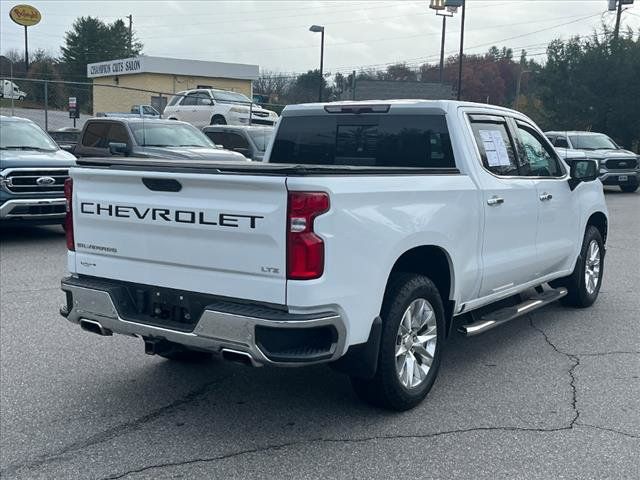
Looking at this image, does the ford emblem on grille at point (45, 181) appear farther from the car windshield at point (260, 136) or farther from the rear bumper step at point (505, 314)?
the rear bumper step at point (505, 314)

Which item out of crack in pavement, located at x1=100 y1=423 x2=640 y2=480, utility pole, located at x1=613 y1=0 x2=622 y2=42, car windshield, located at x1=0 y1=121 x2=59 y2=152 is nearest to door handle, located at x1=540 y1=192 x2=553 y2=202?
crack in pavement, located at x1=100 y1=423 x2=640 y2=480

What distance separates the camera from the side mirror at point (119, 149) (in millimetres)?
13594

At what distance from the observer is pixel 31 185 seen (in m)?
11.2

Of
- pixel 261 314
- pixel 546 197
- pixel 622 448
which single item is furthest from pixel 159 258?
pixel 546 197

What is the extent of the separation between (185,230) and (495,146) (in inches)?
110

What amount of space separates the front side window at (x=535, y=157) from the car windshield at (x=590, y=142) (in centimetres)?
1690

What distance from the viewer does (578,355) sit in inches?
238

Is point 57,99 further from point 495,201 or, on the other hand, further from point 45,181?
point 495,201

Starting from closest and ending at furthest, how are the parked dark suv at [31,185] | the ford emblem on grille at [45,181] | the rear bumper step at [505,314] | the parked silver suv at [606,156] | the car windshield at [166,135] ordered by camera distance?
the rear bumper step at [505,314]
the parked dark suv at [31,185]
the ford emblem on grille at [45,181]
the car windshield at [166,135]
the parked silver suv at [606,156]

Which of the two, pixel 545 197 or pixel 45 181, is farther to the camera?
pixel 45 181

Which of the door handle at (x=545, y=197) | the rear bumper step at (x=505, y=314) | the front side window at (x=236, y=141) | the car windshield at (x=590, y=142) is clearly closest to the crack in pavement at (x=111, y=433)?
the rear bumper step at (x=505, y=314)

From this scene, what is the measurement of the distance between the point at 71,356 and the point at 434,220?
3.11 m

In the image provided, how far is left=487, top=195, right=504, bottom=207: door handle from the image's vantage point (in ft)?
17.8

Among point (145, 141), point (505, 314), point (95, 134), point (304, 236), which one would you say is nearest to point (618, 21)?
point (145, 141)
